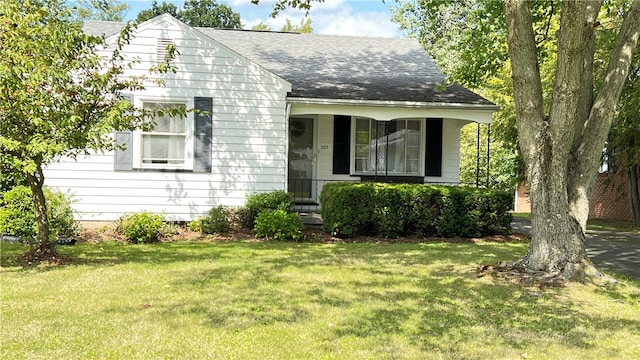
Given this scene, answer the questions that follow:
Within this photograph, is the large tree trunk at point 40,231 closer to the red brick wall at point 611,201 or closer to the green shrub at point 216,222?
the green shrub at point 216,222

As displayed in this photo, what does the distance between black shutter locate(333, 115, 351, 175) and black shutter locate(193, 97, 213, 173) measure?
3507 mm

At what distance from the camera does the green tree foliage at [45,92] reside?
19.3ft

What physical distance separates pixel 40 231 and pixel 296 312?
423cm

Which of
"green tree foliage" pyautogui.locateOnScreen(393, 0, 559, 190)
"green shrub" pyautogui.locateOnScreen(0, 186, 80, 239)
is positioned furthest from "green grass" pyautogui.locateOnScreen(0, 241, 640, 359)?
"green tree foliage" pyautogui.locateOnScreen(393, 0, 559, 190)

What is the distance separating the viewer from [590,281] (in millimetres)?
6367

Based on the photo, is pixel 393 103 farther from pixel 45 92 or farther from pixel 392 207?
pixel 45 92

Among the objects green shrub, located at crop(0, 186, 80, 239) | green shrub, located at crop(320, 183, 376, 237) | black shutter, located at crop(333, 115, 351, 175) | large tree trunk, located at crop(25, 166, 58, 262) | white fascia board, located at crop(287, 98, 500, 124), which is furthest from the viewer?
black shutter, located at crop(333, 115, 351, 175)

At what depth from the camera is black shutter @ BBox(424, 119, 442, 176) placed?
1309 cm

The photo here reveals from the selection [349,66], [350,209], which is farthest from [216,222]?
→ [349,66]

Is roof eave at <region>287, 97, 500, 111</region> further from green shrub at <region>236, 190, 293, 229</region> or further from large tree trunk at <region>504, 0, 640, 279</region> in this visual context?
large tree trunk at <region>504, 0, 640, 279</region>

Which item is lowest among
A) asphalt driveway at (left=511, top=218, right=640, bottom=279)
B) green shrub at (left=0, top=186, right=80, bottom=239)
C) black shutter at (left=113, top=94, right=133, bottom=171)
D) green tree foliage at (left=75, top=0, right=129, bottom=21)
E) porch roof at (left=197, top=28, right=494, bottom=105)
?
asphalt driveway at (left=511, top=218, right=640, bottom=279)

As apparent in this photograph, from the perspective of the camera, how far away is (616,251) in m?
9.57

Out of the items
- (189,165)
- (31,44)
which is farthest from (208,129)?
(31,44)

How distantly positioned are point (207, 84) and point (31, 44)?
201 inches
